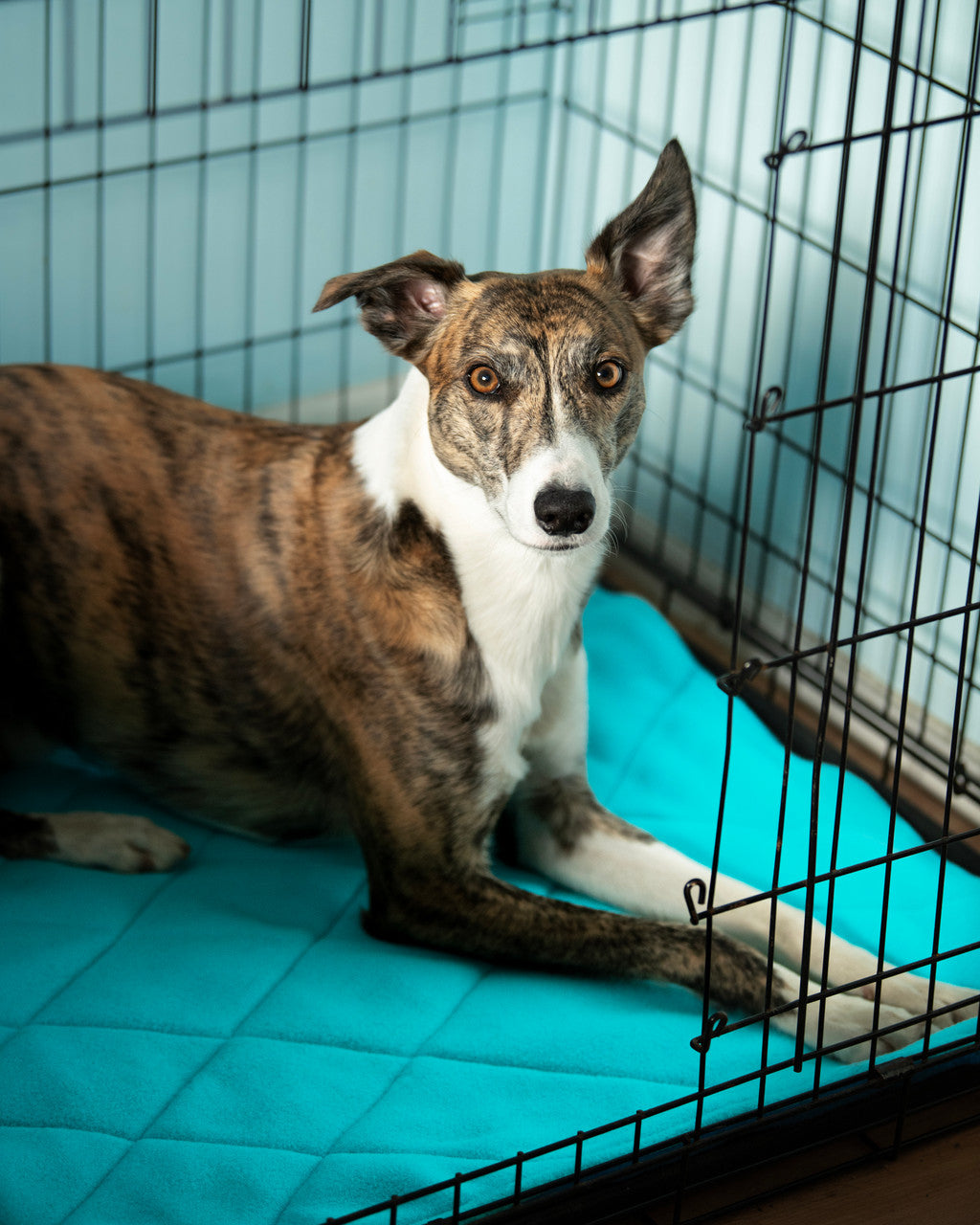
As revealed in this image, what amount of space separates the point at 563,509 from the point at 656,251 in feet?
1.65

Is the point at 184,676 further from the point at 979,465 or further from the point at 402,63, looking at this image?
the point at 402,63

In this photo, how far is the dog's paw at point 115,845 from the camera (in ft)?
7.85

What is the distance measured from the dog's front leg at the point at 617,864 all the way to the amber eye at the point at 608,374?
0.47 meters

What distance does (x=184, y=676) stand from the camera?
2355 mm

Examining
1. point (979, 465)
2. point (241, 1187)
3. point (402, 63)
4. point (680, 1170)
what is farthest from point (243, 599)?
point (402, 63)

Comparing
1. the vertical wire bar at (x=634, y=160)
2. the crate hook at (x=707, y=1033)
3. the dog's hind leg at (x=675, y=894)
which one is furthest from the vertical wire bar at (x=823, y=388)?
the vertical wire bar at (x=634, y=160)

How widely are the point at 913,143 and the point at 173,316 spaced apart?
171 centimetres

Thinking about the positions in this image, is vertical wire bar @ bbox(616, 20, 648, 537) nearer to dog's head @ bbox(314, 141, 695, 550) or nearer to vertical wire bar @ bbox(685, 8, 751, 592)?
vertical wire bar @ bbox(685, 8, 751, 592)

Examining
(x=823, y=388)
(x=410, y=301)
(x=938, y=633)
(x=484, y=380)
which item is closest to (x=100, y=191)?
(x=410, y=301)

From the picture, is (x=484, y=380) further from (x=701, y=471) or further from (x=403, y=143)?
(x=403, y=143)

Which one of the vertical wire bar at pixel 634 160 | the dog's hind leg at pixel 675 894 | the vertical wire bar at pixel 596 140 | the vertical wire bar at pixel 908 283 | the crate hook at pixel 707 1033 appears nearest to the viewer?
the crate hook at pixel 707 1033

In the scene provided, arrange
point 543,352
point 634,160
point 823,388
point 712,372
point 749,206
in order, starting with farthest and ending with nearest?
point 634,160
point 712,372
point 749,206
point 543,352
point 823,388

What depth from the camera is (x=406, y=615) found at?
2152mm

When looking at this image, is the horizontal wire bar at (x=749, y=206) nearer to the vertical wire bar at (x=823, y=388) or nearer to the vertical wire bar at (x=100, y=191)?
the vertical wire bar at (x=823, y=388)
